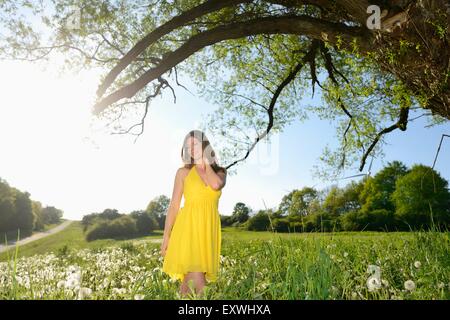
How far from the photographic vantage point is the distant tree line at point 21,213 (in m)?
26.0

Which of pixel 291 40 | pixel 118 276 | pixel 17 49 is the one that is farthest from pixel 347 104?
pixel 17 49

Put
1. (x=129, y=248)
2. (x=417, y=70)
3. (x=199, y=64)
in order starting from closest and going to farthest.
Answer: (x=417, y=70)
(x=129, y=248)
(x=199, y=64)

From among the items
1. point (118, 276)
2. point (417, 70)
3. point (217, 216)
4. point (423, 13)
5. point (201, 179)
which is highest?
point (423, 13)

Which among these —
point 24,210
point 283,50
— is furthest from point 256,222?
point 24,210

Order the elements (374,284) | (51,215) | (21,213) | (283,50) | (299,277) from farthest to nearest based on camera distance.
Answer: (51,215), (21,213), (283,50), (299,277), (374,284)

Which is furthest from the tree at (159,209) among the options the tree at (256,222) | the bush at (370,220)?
the bush at (370,220)

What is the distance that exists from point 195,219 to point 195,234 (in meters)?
0.17

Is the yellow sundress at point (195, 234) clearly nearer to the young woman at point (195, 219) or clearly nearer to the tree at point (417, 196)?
the young woman at point (195, 219)

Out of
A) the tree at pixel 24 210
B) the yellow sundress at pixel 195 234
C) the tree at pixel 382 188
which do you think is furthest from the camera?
the tree at pixel 382 188

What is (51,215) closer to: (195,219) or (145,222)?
(145,222)

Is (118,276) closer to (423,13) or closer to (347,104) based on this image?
(423,13)

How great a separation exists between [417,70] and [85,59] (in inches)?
422

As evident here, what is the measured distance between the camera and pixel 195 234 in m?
5.04

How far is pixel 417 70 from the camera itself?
7.56 meters
